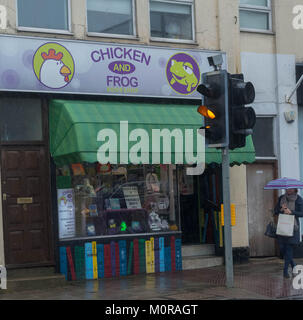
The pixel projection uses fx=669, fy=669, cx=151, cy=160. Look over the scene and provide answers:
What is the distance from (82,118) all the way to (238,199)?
4501 mm

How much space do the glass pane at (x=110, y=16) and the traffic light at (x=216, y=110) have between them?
3402 millimetres

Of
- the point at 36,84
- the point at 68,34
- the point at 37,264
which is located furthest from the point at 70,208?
the point at 68,34

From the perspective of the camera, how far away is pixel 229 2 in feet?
50.5

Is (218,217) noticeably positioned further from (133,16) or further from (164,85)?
(133,16)

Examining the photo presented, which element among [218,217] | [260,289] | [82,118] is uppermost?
[82,118]

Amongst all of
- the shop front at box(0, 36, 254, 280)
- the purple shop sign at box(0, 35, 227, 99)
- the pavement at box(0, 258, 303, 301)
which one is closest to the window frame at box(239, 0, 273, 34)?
the purple shop sign at box(0, 35, 227, 99)

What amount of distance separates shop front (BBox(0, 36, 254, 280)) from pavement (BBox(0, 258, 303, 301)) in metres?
0.70

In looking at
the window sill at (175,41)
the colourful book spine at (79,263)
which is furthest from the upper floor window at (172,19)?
the colourful book spine at (79,263)

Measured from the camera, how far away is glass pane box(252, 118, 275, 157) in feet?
51.9

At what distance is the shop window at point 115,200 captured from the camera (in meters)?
13.5

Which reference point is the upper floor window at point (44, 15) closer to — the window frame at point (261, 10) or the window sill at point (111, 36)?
the window sill at point (111, 36)

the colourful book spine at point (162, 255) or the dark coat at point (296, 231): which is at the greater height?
the dark coat at point (296, 231)

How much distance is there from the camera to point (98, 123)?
12.8m

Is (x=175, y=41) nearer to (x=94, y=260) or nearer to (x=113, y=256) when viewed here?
(x=113, y=256)
